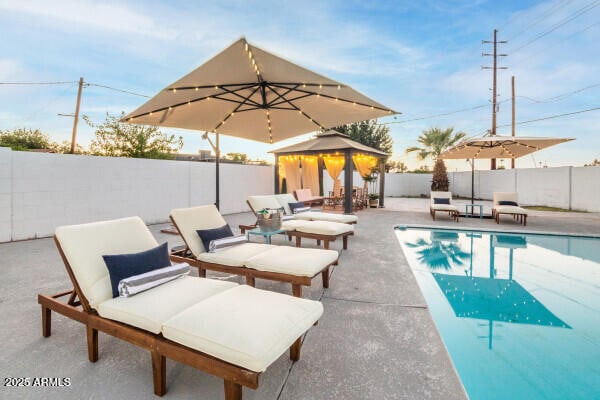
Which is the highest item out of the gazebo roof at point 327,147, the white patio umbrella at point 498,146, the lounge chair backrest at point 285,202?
the gazebo roof at point 327,147

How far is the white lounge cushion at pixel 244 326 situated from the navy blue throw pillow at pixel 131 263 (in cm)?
72

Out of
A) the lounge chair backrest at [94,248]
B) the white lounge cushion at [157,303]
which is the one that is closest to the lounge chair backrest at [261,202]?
the lounge chair backrest at [94,248]

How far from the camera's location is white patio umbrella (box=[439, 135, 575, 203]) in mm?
8023

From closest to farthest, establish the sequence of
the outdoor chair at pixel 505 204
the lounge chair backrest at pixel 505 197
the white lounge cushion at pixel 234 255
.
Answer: the white lounge cushion at pixel 234 255
the outdoor chair at pixel 505 204
the lounge chair backrest at pixel 505 197

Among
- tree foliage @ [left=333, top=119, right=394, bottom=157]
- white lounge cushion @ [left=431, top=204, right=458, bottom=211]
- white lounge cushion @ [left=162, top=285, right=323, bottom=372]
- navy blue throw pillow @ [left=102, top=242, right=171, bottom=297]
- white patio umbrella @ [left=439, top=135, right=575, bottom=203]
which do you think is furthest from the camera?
tree foliage @ [left=333, top=119, right=394, bottom=157]

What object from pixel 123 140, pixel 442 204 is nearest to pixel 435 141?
pixel 442 204

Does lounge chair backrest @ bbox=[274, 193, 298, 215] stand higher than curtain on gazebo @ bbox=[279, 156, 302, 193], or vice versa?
curtain on gazebo @ bbox=[279, 156, 302, 193]

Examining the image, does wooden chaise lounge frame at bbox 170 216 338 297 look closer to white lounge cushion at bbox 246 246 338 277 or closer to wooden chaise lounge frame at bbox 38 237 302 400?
white lounge cushion at bbox 246 246 338 277

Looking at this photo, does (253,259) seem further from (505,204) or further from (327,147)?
(505,204)

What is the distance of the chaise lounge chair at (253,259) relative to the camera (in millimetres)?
2723

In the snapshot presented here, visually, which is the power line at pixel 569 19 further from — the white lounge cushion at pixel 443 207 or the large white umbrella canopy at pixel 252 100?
the large white umbrella canopy at pixel 252 100

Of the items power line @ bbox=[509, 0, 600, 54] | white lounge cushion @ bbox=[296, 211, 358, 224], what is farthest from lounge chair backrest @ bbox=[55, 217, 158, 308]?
power line @ bbox=[509, 0, 600, 54]

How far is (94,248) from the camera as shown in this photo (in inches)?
86.1

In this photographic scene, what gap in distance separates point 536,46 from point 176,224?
61.2 feet
